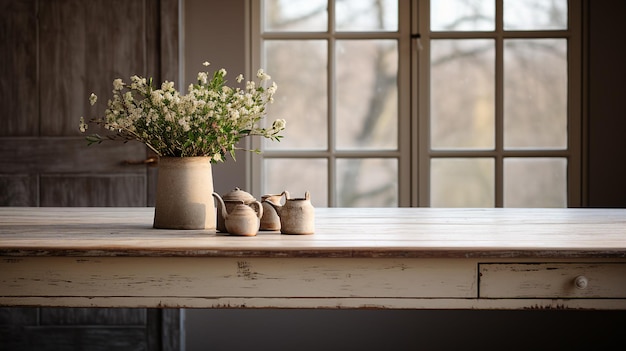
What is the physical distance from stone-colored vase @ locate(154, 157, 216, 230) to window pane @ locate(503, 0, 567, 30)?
2283 millimetres

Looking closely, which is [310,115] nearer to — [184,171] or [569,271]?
[184,171]

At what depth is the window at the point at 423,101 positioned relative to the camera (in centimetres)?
387

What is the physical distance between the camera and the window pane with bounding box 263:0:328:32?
12.8 ft

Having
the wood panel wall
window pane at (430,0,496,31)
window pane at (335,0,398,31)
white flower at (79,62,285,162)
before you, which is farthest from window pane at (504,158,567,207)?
white flower at (79,62,285,162)

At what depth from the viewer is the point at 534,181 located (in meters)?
3.93

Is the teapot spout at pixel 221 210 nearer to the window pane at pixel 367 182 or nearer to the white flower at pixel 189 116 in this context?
the white flower at pixel 189 116

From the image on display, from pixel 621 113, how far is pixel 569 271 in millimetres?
2275

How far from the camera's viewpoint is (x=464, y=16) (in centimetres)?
388

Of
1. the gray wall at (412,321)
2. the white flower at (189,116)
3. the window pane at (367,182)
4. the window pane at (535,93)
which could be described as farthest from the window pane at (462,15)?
the white flower at (189,116)

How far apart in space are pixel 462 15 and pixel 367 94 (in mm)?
628

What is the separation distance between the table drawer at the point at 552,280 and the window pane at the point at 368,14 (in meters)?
2.31

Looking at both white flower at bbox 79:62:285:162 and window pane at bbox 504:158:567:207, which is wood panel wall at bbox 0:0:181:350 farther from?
window pane at bbox 504:158:567:207

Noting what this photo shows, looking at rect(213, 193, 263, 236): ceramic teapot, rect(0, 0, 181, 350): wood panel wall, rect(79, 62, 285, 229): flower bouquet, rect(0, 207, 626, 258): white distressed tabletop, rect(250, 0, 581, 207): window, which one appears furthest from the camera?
rect(250, 0, 581, 207): window

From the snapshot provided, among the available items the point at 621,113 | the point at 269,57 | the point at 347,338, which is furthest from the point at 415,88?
the point at 347,338
